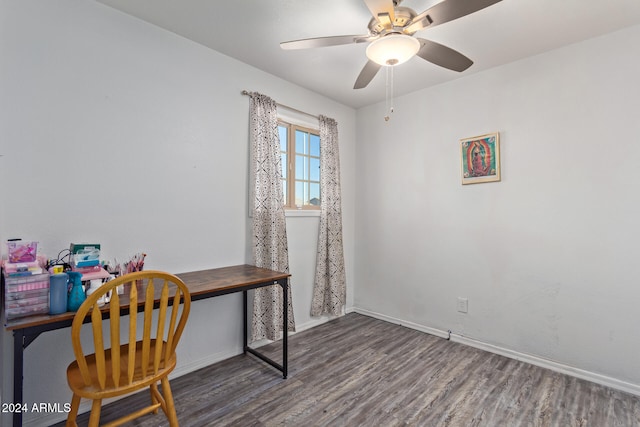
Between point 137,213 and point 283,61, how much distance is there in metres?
1.74

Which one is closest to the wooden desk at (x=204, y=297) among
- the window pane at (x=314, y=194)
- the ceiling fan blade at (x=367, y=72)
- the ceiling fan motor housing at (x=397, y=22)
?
the window pane at (x=314, y=194)

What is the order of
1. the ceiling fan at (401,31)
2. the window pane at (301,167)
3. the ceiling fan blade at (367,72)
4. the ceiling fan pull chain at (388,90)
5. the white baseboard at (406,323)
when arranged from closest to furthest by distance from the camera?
the ceiling fan at (401,31) < the ceiling fan blade at (367,72) < the ceiling fan pull chain at (388,90) < the white baseboard at (406,323) < the window pane at (301,167)

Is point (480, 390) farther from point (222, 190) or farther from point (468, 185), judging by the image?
point (222, 190)

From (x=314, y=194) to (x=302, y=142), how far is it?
23.1 inches

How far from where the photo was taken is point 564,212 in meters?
2.43

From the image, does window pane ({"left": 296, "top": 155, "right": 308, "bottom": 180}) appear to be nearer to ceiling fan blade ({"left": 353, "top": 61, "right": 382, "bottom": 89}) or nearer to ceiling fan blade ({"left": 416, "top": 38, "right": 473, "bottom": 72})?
ceiling fan blade ({"left": 353, "top": 61, "right": 382, "bottom": 89})

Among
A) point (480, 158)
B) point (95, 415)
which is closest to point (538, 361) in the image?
point (480, 158)

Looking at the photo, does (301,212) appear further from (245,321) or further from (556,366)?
(556,366)

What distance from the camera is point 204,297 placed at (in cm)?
189

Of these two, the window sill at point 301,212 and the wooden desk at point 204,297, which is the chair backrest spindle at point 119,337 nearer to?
the wooden desk at point 204,297

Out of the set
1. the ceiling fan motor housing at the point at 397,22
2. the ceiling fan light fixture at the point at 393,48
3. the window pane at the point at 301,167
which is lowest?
the window pane at the point at 301,167

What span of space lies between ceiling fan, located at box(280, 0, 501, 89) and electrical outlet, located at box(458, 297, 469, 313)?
83.1 inches

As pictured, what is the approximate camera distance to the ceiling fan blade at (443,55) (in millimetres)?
1872

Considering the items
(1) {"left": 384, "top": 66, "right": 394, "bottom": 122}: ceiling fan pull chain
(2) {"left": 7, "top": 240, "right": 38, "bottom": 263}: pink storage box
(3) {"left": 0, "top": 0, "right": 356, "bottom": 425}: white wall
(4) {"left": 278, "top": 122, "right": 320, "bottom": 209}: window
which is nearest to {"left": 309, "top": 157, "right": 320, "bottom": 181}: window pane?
(4) {"left": 278, "top": 122, "right": 320, "bottom": 209}: window
